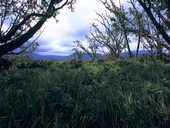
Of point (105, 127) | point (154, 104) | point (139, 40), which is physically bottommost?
point (105, 127)

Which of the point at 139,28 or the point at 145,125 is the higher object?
the point at 139,28

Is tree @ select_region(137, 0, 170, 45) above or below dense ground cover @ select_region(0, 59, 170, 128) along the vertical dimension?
above

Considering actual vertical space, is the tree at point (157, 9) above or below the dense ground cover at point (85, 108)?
above

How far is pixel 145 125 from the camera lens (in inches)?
175

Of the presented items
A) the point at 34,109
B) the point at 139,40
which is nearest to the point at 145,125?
the point at 34,109

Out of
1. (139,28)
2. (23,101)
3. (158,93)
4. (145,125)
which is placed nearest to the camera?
(145,125)

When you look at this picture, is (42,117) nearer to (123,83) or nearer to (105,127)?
(105,127)

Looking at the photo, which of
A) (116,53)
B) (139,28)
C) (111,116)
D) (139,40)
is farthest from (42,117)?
(116,53)

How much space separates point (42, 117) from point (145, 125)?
1554 mm

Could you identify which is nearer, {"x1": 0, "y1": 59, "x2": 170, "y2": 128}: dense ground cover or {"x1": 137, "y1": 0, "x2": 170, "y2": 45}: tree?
{"x1": 0, "y1": 59, "x2": 170, "y2": 128}: dense ground cover

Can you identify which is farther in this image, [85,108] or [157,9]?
[157,9]

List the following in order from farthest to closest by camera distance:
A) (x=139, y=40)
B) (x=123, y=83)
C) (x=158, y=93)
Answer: (x=139, y=40) → (x=123, y=83) → (x=158, y=93)

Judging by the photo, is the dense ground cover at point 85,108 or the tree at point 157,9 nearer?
the dense ground cover at point 85,108

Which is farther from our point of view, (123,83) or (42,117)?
(123,83)
